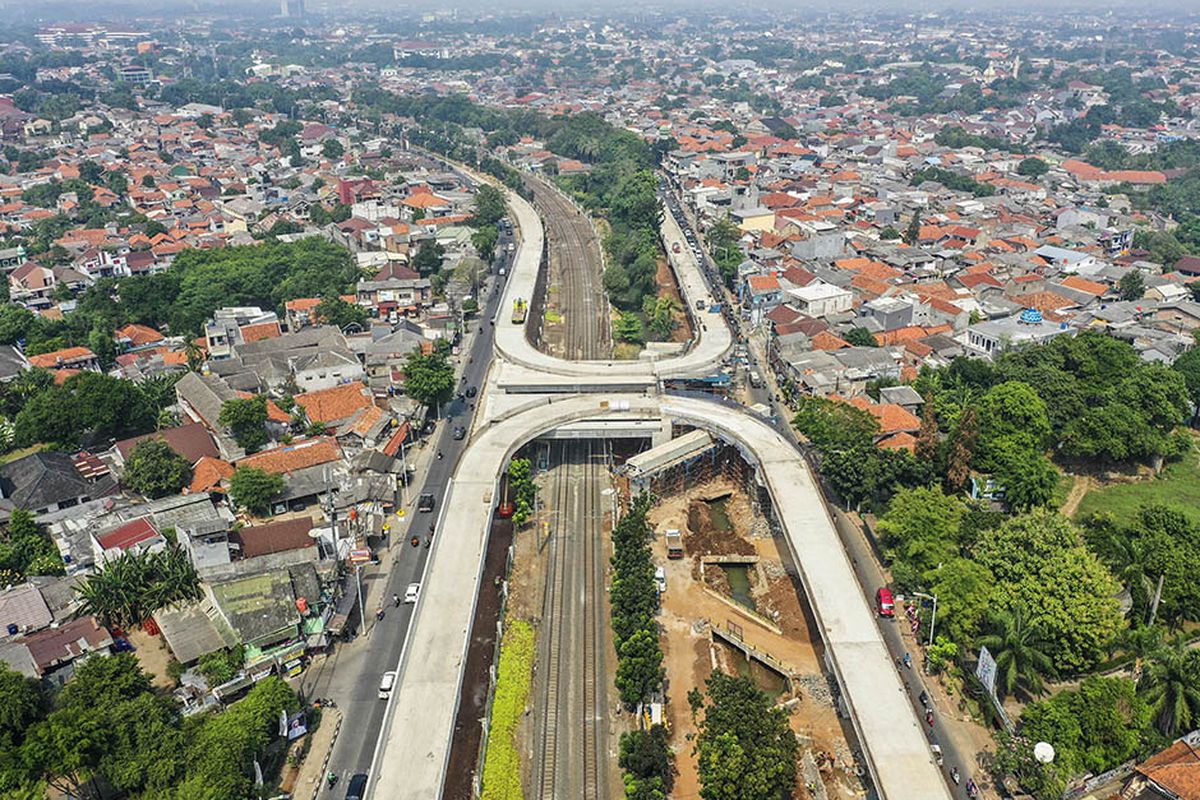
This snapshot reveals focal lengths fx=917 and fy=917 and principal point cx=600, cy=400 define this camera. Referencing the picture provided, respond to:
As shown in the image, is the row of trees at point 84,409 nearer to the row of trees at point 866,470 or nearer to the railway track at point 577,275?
the railway track at point 577,275

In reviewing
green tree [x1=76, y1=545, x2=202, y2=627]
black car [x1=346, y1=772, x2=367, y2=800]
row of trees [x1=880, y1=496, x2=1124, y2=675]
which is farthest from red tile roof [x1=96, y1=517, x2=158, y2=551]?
row of trees [x1=880, y1=496, x2=1124, y2=675]

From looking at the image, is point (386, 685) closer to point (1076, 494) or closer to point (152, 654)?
point (152, 654)

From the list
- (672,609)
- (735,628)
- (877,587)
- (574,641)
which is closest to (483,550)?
(574,641)

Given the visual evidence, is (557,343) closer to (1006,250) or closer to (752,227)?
(752,227)

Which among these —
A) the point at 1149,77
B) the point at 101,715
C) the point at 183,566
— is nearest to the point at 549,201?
the point at 183,566

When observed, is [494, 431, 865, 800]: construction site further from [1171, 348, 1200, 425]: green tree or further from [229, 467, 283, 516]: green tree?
[1171, 348, 1200, 425]: green tree

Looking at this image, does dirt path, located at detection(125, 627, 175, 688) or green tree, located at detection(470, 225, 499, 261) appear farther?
green tree, located at detection(470, 225, 499, 261)

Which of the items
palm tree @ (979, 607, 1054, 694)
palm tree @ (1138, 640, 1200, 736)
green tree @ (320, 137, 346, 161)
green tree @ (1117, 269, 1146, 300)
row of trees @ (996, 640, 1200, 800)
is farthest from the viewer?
green tree @ (320, 137, 346, 161)
